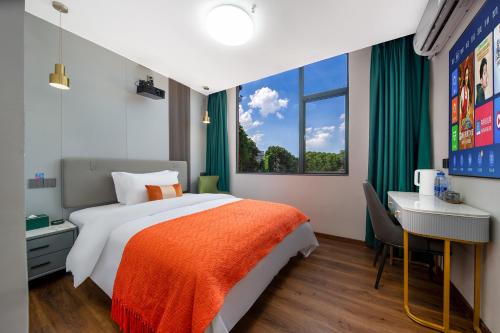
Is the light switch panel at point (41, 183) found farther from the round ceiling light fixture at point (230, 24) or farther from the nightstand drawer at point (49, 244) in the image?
the round ceiling light fixture at point (230, 24)

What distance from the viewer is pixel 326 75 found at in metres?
3.20

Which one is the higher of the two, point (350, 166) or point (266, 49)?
Result: point (266, 49)

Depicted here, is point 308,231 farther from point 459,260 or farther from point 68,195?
point 68,195

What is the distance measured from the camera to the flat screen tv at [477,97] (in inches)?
48.3

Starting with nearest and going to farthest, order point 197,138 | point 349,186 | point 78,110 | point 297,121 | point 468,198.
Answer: point 468,198
point 78,110
point 349,186
point 297,121
point 197,138

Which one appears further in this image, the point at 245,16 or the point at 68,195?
the point at 68,195

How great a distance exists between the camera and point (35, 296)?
1.70 m

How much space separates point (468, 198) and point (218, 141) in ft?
11.8

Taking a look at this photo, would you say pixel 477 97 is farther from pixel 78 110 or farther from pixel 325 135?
pixel 78 110

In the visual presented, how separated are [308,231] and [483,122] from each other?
1757 millimetres

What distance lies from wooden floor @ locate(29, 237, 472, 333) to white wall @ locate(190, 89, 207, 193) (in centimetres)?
238

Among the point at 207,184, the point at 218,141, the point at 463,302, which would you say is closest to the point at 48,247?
the point at 207,184

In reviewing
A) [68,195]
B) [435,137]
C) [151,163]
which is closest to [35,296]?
[68,195]

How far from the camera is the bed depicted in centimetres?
142
